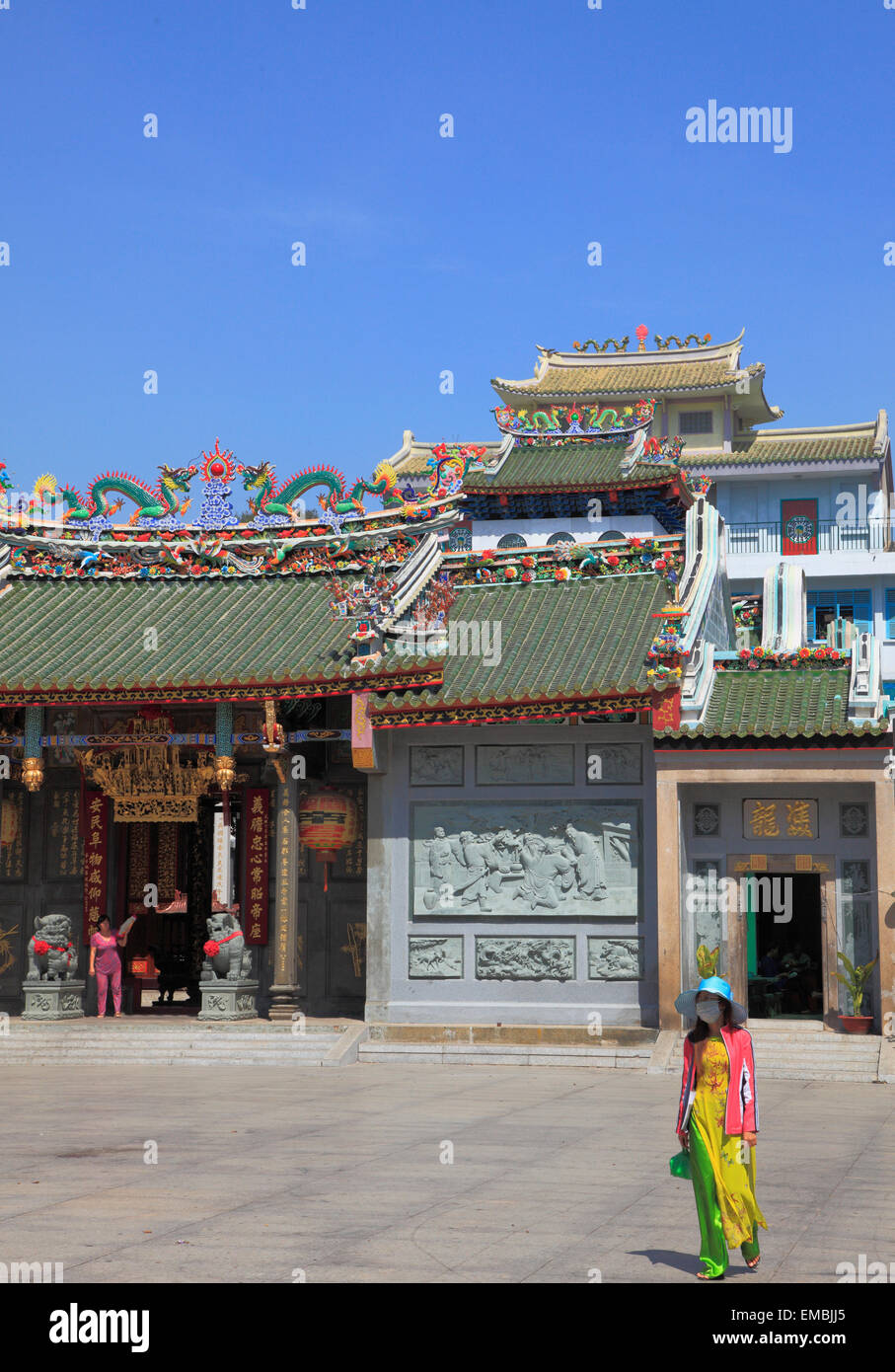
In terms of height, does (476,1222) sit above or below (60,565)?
below

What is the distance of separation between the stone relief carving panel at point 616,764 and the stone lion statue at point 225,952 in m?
5.12

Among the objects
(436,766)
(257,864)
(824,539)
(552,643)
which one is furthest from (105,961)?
(824,539)

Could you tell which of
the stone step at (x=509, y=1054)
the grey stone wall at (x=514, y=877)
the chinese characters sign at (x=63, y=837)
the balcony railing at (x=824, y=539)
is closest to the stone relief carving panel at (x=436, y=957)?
the grey stone wall at (x=514, y=877)

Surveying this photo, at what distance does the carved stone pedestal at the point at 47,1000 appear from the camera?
21.4 metres

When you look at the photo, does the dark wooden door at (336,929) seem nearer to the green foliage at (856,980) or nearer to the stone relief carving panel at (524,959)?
the stone relief carving panel at (524,959)

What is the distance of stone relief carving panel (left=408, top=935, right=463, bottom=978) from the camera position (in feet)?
66.5

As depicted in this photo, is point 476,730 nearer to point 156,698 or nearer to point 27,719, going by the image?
point 156,698

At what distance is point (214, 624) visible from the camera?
2244 cm

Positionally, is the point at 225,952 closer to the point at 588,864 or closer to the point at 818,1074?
the point at 588,864

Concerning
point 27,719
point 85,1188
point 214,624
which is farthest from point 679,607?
point 85,1188

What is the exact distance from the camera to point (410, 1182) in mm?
10133

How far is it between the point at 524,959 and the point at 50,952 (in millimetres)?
6587

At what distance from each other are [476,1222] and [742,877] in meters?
11.5

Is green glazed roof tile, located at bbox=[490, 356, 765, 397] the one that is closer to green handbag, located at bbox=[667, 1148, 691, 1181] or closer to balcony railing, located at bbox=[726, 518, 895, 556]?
balcony railing, located at bbox=[726, 518, 895, 556]
